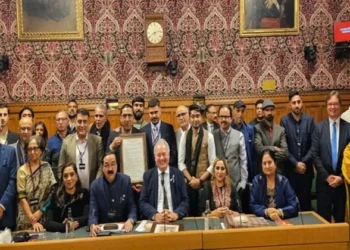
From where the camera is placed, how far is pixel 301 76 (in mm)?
7746

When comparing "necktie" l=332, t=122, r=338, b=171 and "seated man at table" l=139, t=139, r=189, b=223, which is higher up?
"necktie" l=332, t=122, r=338, b=171

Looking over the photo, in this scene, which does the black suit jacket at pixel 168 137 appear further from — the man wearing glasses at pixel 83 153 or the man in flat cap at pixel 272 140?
the man in flat cap at pixel 272 140

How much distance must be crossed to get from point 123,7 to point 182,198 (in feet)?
14.3

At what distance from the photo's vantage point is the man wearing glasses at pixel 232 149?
4.78m

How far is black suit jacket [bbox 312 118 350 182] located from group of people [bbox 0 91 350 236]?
10mm

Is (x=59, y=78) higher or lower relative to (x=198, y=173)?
higher

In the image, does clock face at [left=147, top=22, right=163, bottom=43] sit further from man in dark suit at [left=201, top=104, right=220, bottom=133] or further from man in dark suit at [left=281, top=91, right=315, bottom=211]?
man in dark suit at [left=281, top=91, right=315, bottom=211]

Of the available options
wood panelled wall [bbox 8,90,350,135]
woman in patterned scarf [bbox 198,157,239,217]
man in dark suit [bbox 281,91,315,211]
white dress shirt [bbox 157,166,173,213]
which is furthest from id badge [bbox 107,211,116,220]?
wood panelled wall [bbox 8,90,350,135]

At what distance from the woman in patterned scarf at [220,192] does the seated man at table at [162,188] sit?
190mm

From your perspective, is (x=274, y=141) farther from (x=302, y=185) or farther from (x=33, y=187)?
(x=33, y=187)

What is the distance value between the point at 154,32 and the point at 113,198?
13.6ft

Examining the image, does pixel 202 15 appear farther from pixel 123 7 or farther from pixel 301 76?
pixel 301 76

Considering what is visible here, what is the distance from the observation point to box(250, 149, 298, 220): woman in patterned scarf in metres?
4.00

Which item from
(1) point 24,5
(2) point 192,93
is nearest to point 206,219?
(2) point 192,93
